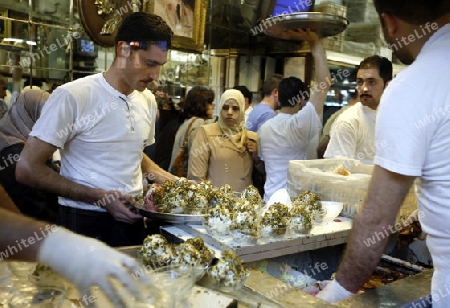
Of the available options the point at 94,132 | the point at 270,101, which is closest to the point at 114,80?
the point at 94,132

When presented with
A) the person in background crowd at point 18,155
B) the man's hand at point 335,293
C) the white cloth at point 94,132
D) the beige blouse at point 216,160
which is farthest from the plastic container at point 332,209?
the beige blouse at point 216,160

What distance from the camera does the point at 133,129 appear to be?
6.72 feet

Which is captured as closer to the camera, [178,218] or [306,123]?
[178,218]

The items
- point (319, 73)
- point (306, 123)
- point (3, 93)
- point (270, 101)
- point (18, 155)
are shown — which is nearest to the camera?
point (18, 155)

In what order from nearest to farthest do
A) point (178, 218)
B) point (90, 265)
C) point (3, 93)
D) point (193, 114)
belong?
Answer: point (90, 265) → point (178, 218) → point (3, 93) → point (193, 114)

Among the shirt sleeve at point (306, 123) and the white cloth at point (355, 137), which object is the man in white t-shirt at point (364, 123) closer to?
the white cloth at point (355, 137)

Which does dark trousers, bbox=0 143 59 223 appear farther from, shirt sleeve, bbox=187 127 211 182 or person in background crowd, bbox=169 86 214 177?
person in background crowd, bbox=169 86 214 177

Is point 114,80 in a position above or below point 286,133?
above

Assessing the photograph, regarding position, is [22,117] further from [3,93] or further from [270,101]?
[270,101]

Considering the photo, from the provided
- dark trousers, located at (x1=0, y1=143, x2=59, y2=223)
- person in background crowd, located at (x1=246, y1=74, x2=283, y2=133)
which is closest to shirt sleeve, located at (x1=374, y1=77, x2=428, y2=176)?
dark trousers, located at (x1=0, y1=143, x2=59, y2=223)

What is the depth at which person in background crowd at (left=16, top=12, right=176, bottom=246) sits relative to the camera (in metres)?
1.82

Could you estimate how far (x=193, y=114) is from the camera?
3.95 metres

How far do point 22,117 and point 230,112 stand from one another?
1599 millimetres

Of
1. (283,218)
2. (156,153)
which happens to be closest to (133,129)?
(283,218)
